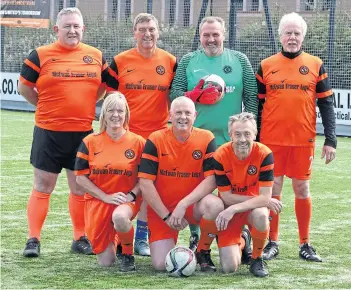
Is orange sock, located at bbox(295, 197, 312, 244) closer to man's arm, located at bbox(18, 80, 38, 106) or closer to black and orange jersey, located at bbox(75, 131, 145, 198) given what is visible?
black and orange jersey, located at bbox(75, 131, 145, 198)

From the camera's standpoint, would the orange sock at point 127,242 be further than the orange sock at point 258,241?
Yes

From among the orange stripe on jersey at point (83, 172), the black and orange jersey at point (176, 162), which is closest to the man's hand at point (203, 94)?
the black and orange jersey at point (176, 162)

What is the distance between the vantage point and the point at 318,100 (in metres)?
6.43

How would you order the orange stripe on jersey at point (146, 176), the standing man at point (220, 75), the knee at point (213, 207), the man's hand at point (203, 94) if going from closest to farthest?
the knee at point (213, 207)
the orange stripe on jersey at point (146, 176)
the man's hand at point (203, 94)
the standing man at point (220, 75)

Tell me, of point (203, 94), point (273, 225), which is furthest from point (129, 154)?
point (273, 225)

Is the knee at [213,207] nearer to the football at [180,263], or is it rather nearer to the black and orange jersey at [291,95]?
the football at [180,263]

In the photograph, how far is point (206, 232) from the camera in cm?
578

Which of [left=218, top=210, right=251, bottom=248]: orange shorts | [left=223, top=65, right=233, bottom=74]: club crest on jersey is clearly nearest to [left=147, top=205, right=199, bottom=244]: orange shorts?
[left=218, top=210, right=251, bottom=248]: orange shorts

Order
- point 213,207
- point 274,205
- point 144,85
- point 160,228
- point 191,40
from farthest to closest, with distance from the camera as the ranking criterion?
A: point 191,40, point 144,85, point 160,228, point 274,205, point 213,207

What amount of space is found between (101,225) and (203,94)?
114 cm

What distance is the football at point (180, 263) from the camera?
5.57 metres

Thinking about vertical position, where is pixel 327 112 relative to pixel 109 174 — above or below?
above

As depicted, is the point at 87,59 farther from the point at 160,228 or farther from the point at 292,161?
the point at 292,161

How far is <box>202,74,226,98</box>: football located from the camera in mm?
6072
